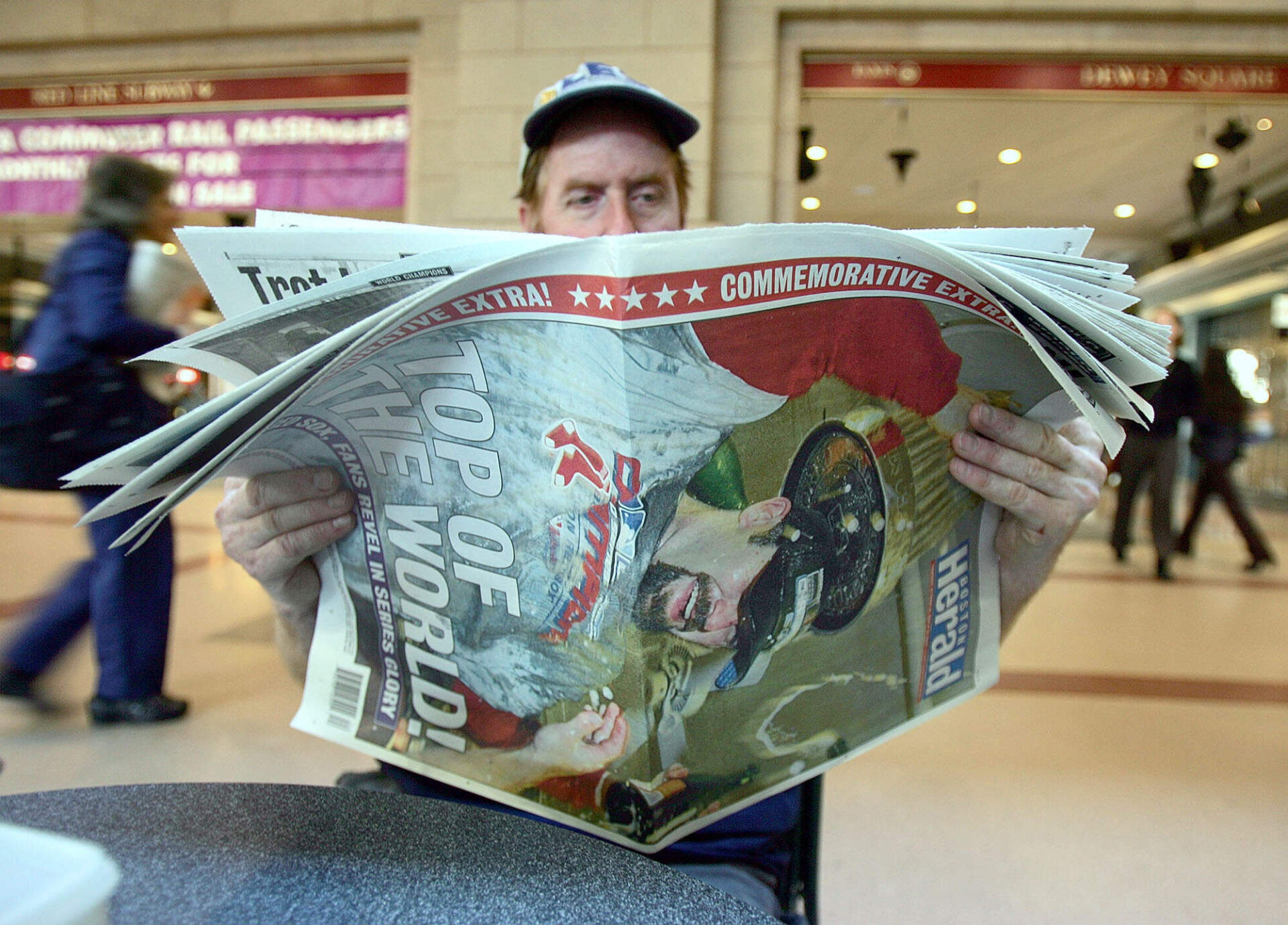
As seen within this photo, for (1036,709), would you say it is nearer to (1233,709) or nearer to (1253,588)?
(1233,709)

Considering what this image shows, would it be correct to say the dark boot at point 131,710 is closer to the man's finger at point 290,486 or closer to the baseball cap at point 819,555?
the man's finger at point 290,486

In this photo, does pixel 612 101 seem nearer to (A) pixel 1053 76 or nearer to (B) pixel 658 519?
(B) pixel 658 519

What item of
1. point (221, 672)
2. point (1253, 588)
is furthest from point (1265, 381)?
point (221, 672)

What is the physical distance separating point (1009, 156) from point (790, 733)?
656 centimetres

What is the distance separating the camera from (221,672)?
2217 millimetres

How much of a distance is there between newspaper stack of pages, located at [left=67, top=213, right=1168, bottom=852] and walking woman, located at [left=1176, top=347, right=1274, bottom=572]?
14.2 ft

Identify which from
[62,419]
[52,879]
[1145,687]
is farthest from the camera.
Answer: [1145,687]

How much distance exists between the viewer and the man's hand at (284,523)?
51 centimetres

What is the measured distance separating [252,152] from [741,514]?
3.50m

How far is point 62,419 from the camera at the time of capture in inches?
64.4

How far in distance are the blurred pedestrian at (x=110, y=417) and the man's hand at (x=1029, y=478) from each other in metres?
1.73

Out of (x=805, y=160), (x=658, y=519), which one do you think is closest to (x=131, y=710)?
(x=658, y=519)

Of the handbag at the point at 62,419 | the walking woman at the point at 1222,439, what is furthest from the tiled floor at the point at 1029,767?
the walking woman at the point at 1222,439

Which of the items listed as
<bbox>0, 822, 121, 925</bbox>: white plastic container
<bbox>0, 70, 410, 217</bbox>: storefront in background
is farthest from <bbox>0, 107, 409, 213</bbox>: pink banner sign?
<bbox>0, 822, 121, 925</bbox>: white plastic container
